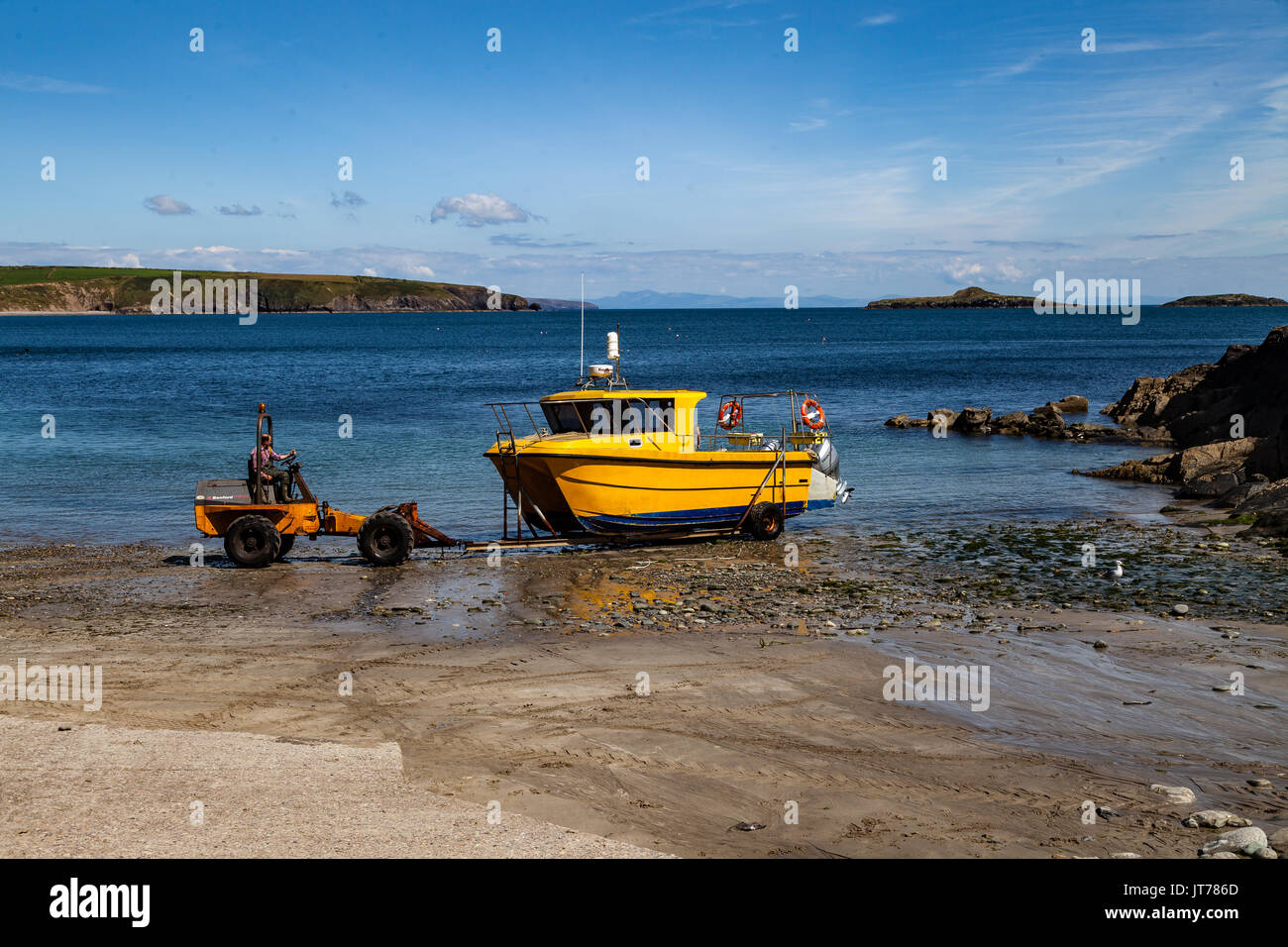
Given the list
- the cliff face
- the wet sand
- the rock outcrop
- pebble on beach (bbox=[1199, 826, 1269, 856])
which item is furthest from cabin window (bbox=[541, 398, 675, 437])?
the rock outcrop

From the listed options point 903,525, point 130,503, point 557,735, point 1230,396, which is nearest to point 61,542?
point 130,503

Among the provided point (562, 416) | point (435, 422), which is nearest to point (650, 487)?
point (562, 416)

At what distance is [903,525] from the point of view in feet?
73.6

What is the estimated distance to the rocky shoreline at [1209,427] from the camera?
2312cm

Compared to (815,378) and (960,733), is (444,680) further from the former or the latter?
(815,378)

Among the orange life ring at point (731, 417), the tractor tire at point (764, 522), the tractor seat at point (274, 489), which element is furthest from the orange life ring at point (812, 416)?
the tractor seat at point (274, 489)

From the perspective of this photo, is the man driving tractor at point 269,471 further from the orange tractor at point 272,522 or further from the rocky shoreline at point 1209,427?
the rocky shoreline at point 1209,427

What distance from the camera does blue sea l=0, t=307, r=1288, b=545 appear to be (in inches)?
961

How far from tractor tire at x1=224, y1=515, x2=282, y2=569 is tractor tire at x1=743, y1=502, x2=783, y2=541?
352 inches

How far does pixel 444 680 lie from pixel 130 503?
1610 cm

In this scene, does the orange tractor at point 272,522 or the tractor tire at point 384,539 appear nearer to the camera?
the orange tractor at point 272,522

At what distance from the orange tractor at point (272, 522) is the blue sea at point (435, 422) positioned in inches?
145

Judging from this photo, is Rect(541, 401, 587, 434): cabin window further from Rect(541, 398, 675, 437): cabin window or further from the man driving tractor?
the man driving tractor

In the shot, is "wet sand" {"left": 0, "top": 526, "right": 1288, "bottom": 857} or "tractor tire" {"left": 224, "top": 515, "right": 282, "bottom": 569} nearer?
"wet sand" {"left": 0, "top": 526, "right": 1288, "bottom": 857}
